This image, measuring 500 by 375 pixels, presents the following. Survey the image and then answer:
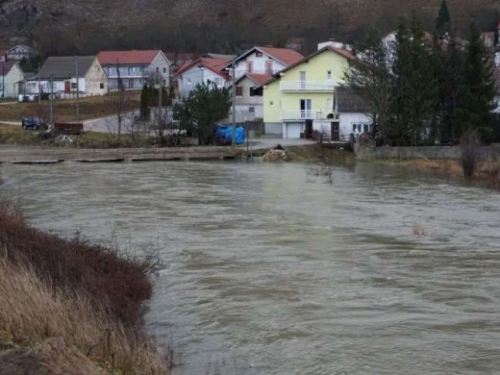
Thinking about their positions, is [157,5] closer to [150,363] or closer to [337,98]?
[337,98]

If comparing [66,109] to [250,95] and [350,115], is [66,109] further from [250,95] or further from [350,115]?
[350,115]

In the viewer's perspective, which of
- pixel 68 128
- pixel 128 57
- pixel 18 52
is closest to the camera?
pixel 68 128

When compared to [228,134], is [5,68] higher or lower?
higher

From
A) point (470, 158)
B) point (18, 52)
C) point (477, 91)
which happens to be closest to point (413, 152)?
point (477, 91)

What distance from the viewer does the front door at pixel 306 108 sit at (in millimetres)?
58219

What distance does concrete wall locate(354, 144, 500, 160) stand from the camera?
41697 mm

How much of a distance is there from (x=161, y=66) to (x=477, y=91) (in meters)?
67.4

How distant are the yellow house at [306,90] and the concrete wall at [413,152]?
11.8 m

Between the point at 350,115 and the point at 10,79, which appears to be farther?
the point at 10,79

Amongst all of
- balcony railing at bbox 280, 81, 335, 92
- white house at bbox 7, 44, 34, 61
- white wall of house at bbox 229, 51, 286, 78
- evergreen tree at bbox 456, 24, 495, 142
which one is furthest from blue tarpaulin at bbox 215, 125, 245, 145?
white house at bbox 7, 44, 34, 61

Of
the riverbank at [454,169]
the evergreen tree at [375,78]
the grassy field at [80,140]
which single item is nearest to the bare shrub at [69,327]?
the riverbank at [454,169]

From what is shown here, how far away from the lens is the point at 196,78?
262 ft

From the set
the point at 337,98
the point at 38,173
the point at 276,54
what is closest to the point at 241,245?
the point at 38,173

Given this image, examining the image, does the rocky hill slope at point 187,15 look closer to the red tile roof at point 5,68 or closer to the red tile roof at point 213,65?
the red tile roof at point 5,68
